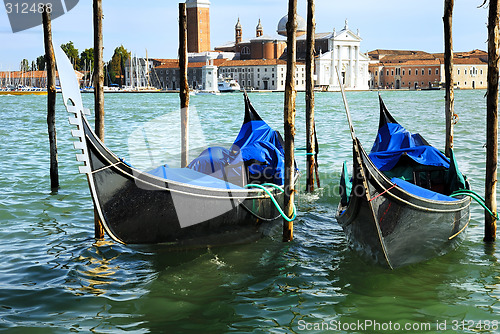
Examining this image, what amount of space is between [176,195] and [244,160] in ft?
3.57

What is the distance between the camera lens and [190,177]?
3771 mm

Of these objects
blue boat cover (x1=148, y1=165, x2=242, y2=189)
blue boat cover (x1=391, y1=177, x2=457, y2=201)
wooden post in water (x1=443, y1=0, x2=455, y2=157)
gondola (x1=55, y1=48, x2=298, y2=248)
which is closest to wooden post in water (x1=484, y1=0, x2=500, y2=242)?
blue boat cover (x1=391, y1=177, x2=457, y2=201)

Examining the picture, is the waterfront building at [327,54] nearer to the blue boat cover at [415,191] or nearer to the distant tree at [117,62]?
the distant tree at [117,62]

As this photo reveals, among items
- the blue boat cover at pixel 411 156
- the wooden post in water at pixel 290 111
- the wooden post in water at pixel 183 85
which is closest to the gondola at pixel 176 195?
the wooden post in water at pixel 290 111

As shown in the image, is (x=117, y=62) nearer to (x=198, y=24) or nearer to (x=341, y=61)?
(x=198, y=24)

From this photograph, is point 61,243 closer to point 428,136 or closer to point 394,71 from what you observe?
point 428,136

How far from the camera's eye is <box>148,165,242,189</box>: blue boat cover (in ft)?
12.1

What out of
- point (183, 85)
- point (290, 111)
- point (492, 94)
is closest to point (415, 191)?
point (492, 94)

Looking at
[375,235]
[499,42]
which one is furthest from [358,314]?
[499,42]

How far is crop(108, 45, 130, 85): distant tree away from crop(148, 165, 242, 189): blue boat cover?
4971 centimetres

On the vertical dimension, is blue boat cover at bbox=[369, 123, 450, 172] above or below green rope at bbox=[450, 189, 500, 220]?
above

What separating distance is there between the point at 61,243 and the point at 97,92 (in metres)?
1.14

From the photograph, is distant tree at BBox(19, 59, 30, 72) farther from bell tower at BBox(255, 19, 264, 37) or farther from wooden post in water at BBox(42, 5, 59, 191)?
wooden post in water at BBox(42, 5, 59, 191)

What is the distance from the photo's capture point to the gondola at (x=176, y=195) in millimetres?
3186
